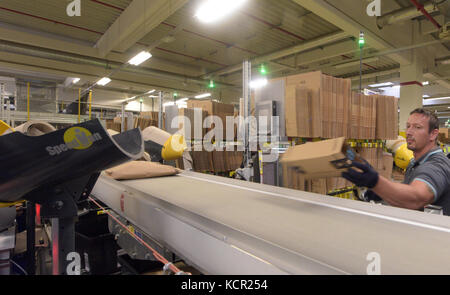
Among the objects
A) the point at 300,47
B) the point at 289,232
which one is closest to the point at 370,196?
the point at 289,232

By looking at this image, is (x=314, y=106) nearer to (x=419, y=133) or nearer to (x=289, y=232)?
(x=419, y=133)

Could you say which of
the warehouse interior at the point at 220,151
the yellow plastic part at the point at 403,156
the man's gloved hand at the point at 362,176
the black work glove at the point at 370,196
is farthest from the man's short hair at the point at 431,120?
the yellow plastic part at the point at 403,156

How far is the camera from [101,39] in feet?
25.0

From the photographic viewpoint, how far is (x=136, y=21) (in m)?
5.57

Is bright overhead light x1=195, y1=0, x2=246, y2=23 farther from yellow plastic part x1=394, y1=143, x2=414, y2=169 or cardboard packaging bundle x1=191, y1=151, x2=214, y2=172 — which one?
yellow plastic part x1=394, y1=143, x2=414, y2=169

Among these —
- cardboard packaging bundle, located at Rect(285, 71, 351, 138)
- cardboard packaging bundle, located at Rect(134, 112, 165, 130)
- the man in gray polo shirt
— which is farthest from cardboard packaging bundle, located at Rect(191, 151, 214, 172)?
the man in gray polo shirt

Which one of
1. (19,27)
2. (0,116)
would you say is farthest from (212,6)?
(19,27)

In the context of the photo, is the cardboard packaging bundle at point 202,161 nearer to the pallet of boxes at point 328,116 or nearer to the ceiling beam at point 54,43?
the pallet of boxes at point 328,116

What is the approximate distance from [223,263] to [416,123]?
2.04 meters

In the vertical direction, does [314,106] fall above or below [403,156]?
above

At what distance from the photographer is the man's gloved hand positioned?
126 centimetres

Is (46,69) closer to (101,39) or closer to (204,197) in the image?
(101,39)

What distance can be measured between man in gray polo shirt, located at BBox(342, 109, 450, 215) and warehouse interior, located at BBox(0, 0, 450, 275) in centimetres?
29

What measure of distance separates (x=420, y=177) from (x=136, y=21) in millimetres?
5859
